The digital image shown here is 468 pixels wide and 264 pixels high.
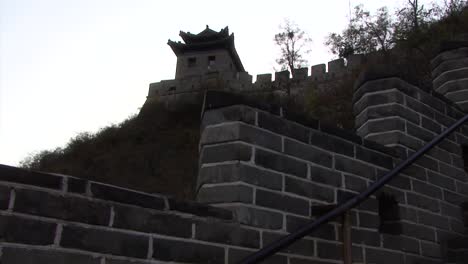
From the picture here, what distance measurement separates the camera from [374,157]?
328cm

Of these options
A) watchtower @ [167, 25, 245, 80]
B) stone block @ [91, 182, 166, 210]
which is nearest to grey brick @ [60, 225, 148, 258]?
stone block @ [91, 182, 166, 210]

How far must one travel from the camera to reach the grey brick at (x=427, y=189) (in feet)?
11.3

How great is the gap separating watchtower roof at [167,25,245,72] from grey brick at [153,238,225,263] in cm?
3474

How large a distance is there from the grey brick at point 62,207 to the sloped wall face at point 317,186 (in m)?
0.72

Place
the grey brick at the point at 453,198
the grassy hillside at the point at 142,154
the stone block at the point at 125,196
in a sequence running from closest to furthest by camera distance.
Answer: the stone block at the point at 125,196 < the grey brick at the point at 453,198 < the grassy hillside at the point at 142,154

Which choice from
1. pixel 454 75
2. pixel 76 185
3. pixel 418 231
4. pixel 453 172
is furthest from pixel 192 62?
pixel 76 185

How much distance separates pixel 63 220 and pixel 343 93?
46.6 feet

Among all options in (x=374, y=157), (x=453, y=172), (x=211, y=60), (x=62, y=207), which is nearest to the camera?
(x=62, y=207)

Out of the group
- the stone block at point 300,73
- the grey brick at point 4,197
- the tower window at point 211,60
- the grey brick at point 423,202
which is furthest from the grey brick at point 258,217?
the tower window at point 211,60

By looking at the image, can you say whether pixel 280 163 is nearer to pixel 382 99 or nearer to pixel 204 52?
pixel 382 99

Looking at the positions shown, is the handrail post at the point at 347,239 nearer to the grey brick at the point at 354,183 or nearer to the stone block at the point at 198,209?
the grey brick at the point at 354,183

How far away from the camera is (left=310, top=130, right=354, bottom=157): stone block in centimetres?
294

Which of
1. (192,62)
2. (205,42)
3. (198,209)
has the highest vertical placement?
(205,42)

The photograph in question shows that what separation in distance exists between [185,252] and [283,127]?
1.03 metres
